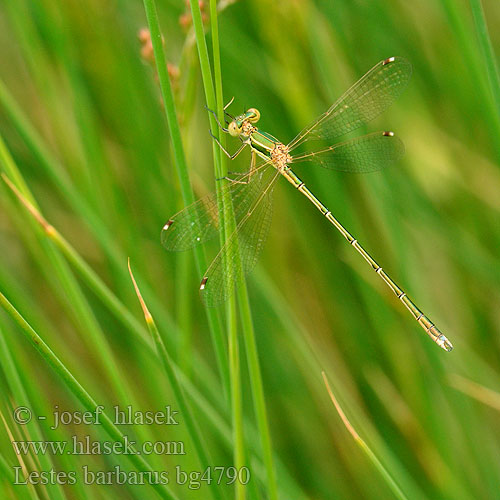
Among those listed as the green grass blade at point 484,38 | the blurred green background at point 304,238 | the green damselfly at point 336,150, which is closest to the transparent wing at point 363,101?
the green damselfly at point 336,150

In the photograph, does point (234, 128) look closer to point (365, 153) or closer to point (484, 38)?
point (365, 153)

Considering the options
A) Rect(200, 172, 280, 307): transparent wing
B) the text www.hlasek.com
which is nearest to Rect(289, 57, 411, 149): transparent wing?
Rect(200, 172, 280, 307): transparent wing

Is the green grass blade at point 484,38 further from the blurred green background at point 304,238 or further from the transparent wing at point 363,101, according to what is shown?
the blurred green background at point 304,238

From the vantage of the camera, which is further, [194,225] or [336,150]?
[336,150]

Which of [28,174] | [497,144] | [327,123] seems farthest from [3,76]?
[497,144]

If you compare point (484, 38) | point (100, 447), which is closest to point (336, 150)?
point (484, 38)

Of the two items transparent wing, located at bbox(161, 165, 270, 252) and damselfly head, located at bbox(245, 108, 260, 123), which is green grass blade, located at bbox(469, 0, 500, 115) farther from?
A: damselfly head, located at bbox(245, 108, 260, 123)

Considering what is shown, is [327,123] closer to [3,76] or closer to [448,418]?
[448,418]
